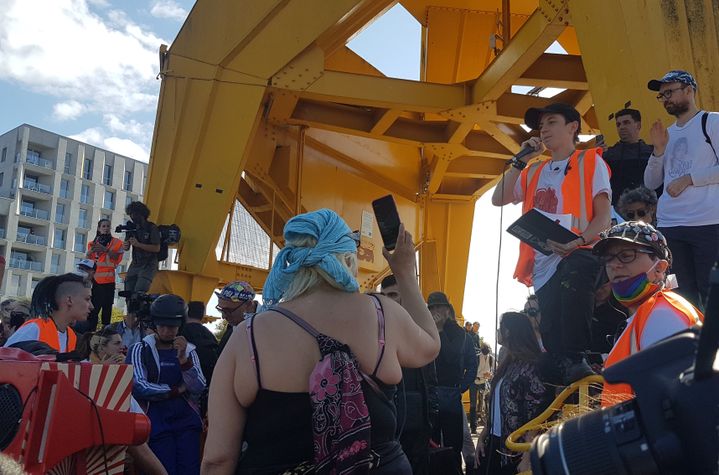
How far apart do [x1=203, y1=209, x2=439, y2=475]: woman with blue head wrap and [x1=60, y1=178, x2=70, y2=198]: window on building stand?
228ft

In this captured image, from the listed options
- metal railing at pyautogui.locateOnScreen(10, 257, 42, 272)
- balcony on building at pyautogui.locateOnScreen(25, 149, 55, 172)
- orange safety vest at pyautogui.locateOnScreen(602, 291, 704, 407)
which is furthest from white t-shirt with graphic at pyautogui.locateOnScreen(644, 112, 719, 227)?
balcony on building at pyautogui.locateOnScreen(25, 149, 55, 172)

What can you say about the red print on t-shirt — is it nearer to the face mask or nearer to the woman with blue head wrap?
the face mask

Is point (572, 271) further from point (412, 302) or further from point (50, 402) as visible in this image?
point (50, 402)

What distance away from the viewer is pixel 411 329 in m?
2.46

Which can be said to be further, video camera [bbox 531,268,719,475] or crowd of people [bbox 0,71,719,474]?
crowd of people [bbox 0,71,719,474]

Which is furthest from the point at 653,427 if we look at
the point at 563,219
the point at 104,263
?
the point at 104,263

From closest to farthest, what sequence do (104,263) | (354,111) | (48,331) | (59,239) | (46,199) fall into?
(48,331), (104,263), (354,111), (46,199), (59,239)

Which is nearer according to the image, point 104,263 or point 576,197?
point 576,197

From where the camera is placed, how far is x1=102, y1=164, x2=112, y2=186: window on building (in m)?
71.6

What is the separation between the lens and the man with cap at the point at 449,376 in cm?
553

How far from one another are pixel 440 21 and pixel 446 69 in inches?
33.3

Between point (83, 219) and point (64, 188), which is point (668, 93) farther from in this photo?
point (83, 219)

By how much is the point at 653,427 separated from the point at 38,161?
6988cm

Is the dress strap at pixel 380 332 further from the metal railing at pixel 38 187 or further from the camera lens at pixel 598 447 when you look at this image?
the metal railing at pixel 38 187
